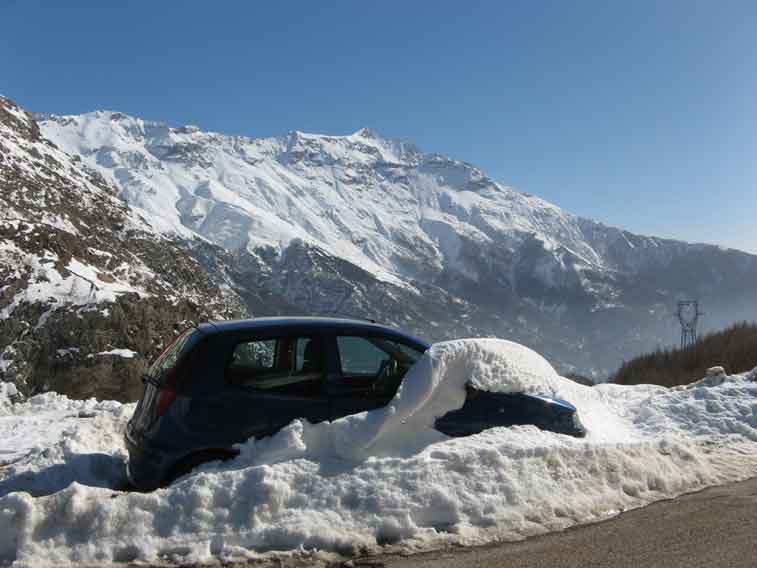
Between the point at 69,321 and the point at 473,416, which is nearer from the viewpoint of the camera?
the point at 473,416

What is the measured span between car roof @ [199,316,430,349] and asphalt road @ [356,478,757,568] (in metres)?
2.38

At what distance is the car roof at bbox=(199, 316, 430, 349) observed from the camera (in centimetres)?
638

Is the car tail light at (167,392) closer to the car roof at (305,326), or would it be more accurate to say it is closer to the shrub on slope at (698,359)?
the car roof at (305,326)

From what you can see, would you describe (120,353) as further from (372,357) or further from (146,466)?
(372,357)

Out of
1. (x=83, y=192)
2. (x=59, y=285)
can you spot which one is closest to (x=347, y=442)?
(x=59, y=285)

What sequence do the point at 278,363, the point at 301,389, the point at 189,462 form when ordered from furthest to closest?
1. the point at 278,363
2. the point at 301,389
3. the point at 189,462

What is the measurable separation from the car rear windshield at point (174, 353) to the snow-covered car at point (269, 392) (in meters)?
0.01

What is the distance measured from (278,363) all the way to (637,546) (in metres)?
3.40

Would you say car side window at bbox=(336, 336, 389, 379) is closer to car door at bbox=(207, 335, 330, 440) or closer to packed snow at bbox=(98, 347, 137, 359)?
car door at bbox=(207, 335, 330, 440)

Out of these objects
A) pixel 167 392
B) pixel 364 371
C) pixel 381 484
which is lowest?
pixel 381 484

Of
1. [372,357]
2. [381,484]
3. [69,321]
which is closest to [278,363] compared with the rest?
[372,357]

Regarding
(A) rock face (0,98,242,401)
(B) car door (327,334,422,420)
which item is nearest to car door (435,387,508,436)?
(B) car door (327,334,422,420)

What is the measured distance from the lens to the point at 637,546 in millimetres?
4793

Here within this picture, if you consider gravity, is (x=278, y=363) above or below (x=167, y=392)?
above
